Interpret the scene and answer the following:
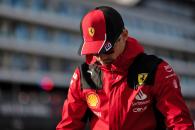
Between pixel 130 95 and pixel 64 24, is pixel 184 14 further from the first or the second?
pixel 130 95

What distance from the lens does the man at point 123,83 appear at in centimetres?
365

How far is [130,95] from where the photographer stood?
378cm

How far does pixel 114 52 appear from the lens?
3.70 m

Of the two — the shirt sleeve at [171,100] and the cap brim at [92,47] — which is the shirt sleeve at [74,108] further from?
the shirt sleeve at [171,100]

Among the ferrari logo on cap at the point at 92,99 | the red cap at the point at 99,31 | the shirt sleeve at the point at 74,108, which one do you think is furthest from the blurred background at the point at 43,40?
the red cap at the point at 99,31

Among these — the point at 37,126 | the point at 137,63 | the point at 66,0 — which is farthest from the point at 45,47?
the point at 137,63

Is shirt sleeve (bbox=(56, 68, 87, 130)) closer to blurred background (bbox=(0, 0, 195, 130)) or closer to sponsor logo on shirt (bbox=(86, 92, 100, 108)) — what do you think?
sponsor logo on shirt (bbox=(86, 92, 100, 108))

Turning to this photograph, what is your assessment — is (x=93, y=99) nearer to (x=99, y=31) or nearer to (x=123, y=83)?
(x=123, y=83)

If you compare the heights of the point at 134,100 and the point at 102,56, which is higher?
the point at 102,56

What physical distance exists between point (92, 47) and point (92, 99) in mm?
452

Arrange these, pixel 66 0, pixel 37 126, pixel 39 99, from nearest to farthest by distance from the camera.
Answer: pixel 37 126
pixel 39 99
pixel 66 0

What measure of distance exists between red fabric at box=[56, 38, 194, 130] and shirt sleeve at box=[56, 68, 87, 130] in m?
0.10

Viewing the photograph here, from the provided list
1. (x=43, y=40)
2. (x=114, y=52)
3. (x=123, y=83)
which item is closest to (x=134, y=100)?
(x=123, y=83)

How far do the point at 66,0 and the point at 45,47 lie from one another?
5583 mm
